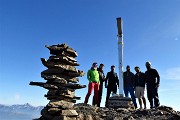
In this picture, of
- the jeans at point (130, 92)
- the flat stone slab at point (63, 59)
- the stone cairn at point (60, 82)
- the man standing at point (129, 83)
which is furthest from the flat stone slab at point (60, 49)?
the jeans at point (130, 92)

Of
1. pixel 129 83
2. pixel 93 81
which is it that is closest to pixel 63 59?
pixel 93 81

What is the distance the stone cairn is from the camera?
44.3ft

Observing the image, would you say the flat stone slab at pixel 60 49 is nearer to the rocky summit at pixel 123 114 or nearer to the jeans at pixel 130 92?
the rocky summit at pixel 123 114

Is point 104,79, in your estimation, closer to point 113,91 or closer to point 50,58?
point 113,91

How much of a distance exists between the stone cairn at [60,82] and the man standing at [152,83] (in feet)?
14.6

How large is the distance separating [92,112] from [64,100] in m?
1.75

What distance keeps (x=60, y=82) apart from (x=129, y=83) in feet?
17.6

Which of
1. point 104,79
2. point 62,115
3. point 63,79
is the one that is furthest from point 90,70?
point 62,115

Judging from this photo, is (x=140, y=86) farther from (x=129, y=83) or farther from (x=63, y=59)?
(x=63, y=59)

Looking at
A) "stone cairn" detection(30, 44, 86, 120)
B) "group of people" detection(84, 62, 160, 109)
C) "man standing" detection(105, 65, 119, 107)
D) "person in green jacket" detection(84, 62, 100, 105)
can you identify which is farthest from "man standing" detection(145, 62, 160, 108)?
"stone cairn" detection(30, 44, 86, 120)

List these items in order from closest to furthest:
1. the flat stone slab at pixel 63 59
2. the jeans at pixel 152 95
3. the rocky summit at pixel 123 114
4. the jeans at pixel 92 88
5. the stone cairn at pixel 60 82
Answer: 1. the stone cairn at pixel 60 82
2. the rocky summit at pixel 123 114
3. the flat stone slab at pixel 63 59
4. the jeans at pixel 152 95
5. the jeans at pixel 92 88

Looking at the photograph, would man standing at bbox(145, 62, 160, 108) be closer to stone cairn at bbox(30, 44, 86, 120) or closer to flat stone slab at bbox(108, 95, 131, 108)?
flat stone slab at bbox(108, 95, 131, 108)

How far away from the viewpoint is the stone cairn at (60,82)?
44.3 ft

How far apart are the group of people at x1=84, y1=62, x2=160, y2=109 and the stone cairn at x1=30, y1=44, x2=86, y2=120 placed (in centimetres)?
158
